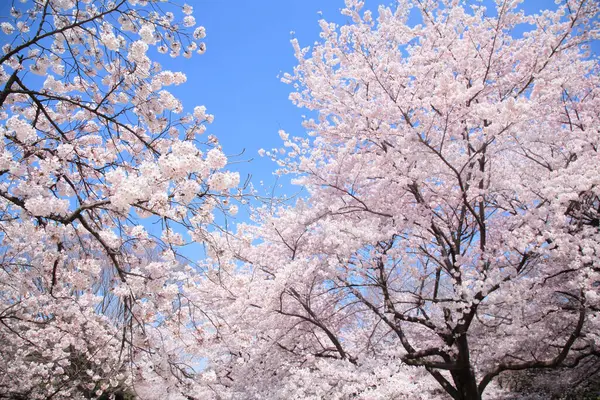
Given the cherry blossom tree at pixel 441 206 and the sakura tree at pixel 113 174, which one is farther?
the cherry blossom tree at pixel 441 206

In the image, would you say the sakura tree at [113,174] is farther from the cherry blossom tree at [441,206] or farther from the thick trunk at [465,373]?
the thick trunk at [465,373]

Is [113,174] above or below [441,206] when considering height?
below

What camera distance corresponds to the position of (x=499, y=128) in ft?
17.0

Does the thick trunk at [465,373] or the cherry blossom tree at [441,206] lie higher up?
the cherry blossom tree at [441,206]

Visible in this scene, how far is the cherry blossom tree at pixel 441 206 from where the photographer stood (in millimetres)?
5512

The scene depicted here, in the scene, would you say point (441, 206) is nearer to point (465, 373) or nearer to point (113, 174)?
point (465, 373)

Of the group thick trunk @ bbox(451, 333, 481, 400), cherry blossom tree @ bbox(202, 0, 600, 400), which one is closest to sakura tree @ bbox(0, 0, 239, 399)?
cherry blossom tree @ bbox(202, 0, 600, 400)

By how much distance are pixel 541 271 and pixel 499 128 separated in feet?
10.9

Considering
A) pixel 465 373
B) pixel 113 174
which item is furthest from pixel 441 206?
pixel 113 174

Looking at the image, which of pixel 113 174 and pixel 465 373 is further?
pixel 465 373

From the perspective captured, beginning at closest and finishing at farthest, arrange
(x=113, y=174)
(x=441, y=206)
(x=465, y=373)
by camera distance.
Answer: (x=113, y=174) < (x=465, y=373) < (x=441, y=206)

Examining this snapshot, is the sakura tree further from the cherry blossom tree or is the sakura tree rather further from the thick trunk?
the thick trunk

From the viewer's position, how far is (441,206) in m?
7.34

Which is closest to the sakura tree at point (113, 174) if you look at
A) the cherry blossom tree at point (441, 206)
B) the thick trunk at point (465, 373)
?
the cherry blossom tree at point (441, 206)
